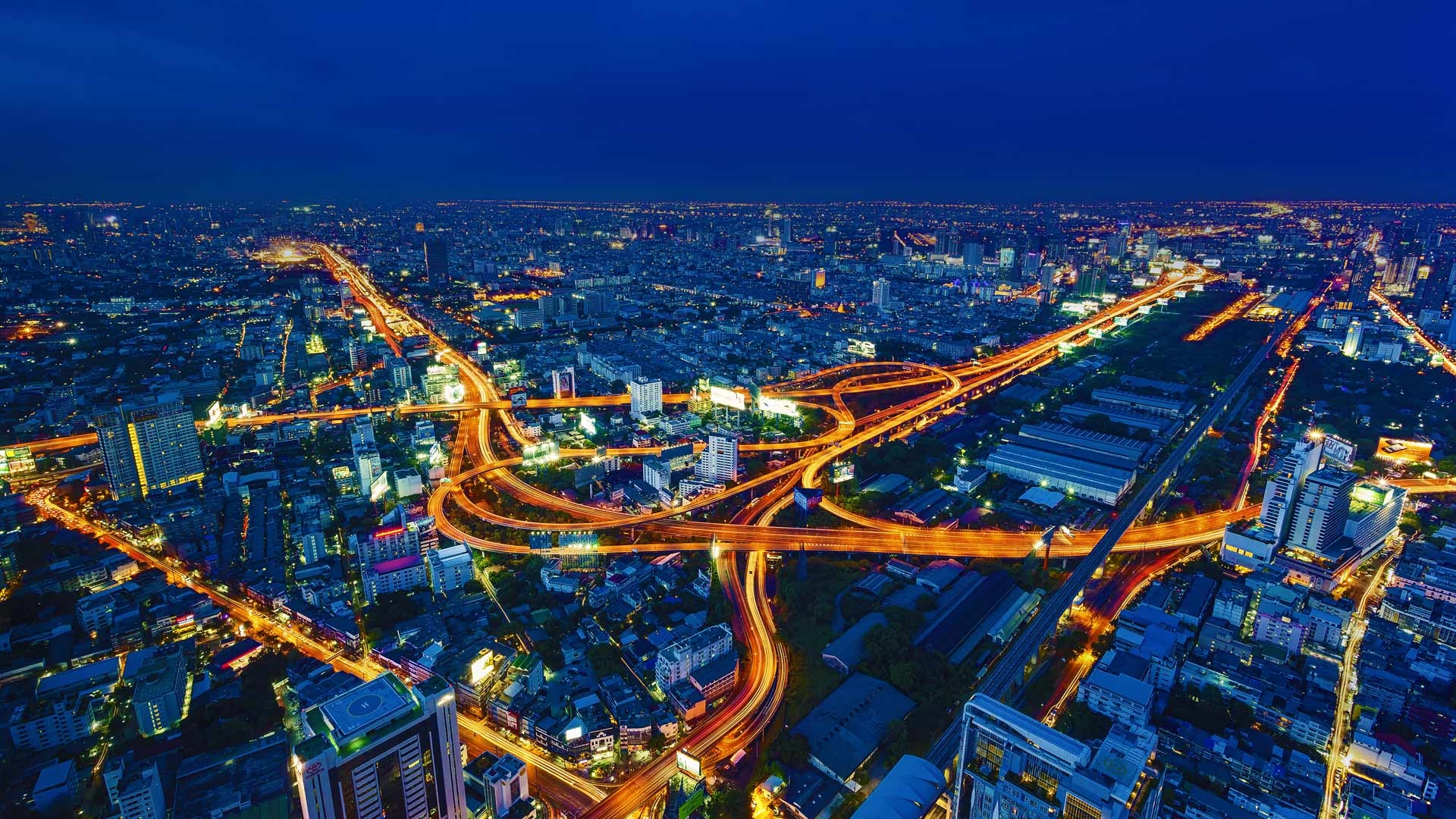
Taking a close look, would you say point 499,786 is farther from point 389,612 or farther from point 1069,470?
point 1069,470

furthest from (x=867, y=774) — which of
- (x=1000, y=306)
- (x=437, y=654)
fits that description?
(x=1000, y=306)

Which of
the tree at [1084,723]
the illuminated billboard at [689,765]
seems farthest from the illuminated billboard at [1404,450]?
the illuminated billboard at [689,765]

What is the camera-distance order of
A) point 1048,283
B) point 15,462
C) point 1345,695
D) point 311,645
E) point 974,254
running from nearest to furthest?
point 1345,695 → point 311,645 → point 15,462 → point 1048,283 → point 974,254

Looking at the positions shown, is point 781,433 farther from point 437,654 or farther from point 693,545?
point 437,654

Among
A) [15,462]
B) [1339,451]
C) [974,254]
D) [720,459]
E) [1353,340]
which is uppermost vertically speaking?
[974,254]

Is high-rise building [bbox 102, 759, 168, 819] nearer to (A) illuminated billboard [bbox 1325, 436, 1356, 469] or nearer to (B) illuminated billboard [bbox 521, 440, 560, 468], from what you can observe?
(B) illuminated billboard [bbox 521, 440, 560, 468]

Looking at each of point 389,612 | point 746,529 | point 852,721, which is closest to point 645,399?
point 746,529

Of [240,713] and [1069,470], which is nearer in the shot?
[240,713]
